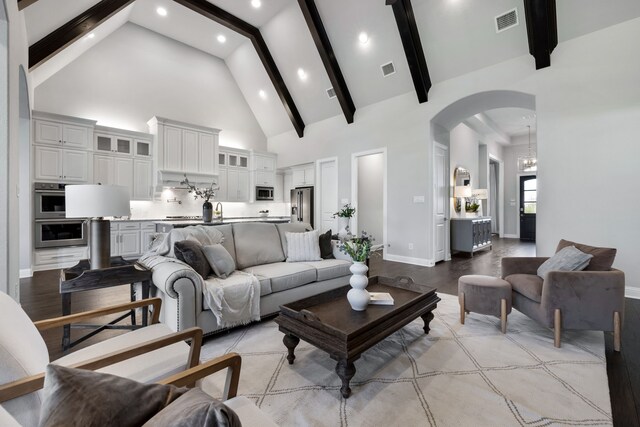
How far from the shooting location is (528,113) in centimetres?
738

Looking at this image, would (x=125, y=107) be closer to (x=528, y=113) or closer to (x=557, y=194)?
(x=557, y=194)

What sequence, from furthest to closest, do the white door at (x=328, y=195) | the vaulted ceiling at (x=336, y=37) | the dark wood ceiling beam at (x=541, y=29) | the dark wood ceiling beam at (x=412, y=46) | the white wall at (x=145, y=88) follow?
the white door at (x=328, y=195) < the white wall at (x=145, y=88) < the dark wood ceiling beam at (x=412, y=46) < the vaulted ceiling at (x=336, y=37) < the dark wood ceiling beam at (x=541, y=29)

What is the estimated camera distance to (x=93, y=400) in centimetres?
59

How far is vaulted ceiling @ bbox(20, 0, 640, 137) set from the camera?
12.5 ft

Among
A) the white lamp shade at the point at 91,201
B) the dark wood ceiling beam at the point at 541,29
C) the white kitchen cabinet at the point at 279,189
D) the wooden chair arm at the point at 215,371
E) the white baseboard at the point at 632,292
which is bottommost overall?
the white baseboard at the point at 632,292

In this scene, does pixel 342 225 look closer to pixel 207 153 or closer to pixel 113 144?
pixel 207 153

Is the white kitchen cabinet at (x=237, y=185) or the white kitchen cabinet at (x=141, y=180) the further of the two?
the white kitchen cabinet at (x=237, y=185)

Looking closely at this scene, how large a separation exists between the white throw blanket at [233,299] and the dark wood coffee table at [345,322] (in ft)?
1.94

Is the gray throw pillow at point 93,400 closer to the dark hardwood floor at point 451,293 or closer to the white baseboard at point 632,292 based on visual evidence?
the dark hardwood floor at point 451,293

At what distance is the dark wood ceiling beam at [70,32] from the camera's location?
4.00 m

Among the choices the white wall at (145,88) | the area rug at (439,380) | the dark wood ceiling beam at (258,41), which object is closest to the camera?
the area rug at (439,380)

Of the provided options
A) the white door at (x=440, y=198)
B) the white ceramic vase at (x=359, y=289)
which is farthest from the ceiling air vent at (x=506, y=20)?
the white ceramic vase at (x=359, y=289)

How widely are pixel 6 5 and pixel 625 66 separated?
625 centimetres

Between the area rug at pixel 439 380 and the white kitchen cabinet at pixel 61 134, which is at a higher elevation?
the white kitchen cabinet at pixel 61 134
